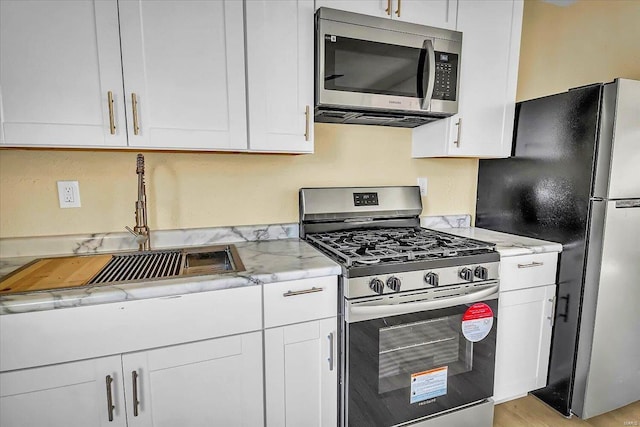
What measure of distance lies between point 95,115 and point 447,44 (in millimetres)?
1602

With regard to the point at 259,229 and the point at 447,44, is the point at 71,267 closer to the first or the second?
the point at 259,229

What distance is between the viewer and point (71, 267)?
4.38ft

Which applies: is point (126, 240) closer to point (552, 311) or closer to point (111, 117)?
point (111, 117)

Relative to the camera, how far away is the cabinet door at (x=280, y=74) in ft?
4.69

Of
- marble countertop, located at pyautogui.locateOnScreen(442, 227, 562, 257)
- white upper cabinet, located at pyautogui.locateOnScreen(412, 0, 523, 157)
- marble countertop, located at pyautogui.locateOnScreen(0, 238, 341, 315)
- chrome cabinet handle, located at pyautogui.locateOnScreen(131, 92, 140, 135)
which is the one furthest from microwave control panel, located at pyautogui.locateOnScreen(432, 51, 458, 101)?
chrome cabinet handle, located at pyautogui.locateOnScreen(131, 92, 140, 135)

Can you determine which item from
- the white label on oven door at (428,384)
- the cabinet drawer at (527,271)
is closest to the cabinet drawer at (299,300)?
the white label on oven door at (428,384)

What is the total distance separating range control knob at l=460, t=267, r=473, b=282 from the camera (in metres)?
1.47

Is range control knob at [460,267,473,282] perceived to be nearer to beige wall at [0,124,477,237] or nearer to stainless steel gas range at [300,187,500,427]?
stainless steel gas range at [300,187,500,427]

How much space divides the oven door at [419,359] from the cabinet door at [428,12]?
1.31 meters

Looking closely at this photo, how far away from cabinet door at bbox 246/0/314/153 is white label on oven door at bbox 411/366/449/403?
1.14 metres

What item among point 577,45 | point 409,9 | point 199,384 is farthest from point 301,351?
point 577,45

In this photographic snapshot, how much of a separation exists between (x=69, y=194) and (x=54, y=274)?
0.45 metres

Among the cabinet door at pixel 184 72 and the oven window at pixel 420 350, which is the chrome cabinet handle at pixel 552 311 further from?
the cabinet door at pixel 184 72

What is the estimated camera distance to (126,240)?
160 centimetres
